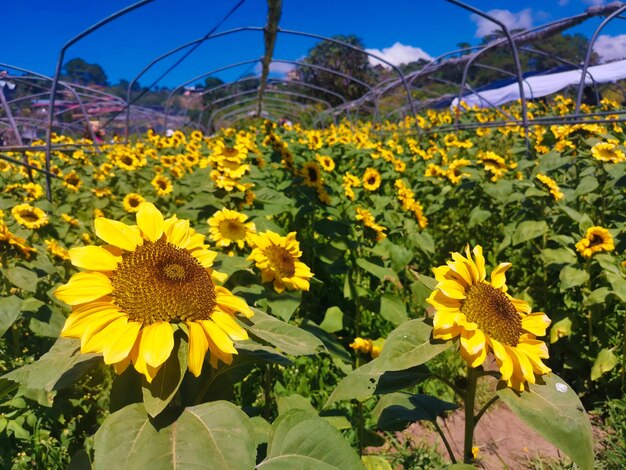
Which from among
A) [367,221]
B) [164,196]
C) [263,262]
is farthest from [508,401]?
[164,196]

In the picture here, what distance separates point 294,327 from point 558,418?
0.45 m

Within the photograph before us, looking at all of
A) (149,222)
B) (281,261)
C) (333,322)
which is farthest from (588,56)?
(149,222)

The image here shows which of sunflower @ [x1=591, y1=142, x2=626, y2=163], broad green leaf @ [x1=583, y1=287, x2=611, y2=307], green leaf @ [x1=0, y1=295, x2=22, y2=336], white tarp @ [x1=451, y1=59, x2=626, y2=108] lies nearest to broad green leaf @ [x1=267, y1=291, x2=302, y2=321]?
green leaf @ [x1=0, y1=295, x2=22, y2=336]

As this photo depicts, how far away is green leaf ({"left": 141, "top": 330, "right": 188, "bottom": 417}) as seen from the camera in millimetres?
657

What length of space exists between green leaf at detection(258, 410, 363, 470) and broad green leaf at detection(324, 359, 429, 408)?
82mm

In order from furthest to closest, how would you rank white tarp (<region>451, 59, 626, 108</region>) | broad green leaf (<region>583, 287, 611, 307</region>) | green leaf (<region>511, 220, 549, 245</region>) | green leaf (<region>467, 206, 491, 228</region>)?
white tarp (<region>451, 59, 626, 108</region>), green leaf (<region>467, 206, 491, 228</region>), green leaf (<region>511, 220, 549, 245</region>), broad green leaf (<region>583, 287, 611, 307</region>)

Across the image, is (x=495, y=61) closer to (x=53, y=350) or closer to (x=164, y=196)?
(x=164, y=196)

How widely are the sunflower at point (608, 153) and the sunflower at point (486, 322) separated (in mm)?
2109

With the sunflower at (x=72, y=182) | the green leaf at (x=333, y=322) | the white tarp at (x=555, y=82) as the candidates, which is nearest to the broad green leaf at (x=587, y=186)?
the green leaf at (x=333, y=322)

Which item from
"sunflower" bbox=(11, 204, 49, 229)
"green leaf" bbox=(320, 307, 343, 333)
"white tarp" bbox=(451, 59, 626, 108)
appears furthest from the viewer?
"white tarp" bbox=(451, 59, 626, 108)

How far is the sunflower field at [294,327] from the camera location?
701 millimetres

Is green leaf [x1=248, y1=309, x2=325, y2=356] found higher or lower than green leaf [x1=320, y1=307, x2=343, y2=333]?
higher

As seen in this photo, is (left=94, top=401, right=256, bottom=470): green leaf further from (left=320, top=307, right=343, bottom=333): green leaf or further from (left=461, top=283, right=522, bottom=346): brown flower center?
(left=320, top=307, right=343, bottom=333): green leaf

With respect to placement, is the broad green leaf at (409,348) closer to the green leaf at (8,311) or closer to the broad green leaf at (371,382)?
the broad green leaf at (371,382)
